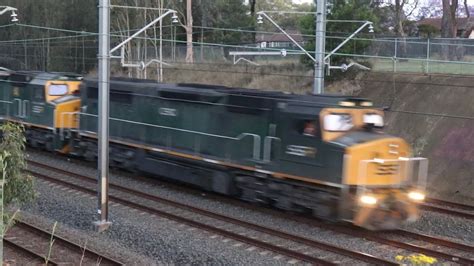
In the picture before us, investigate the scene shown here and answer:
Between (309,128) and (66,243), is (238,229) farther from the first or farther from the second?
(66,243)

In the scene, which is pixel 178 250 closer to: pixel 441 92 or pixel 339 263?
pixel 339 263

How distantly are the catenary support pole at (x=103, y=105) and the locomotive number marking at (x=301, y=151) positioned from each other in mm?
4010

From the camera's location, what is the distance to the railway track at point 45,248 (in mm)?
10461

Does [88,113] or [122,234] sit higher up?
[88,113]

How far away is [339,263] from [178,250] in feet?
9.90

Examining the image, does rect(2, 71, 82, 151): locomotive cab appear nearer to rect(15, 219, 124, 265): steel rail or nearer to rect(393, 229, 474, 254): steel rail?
rect(15, 219, 124, 265): steel rail

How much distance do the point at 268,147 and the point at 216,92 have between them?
2.56 metres

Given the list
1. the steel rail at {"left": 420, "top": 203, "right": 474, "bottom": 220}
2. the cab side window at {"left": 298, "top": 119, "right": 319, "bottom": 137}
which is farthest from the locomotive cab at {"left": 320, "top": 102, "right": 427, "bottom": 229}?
the steel rail at {"left": 420, "top": 203, "right": 474, "bottom": 220}

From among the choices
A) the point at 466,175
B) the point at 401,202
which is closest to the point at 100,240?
the point at 401,202

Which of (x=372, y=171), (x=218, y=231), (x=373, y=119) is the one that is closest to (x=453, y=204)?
(x=373, y=119)

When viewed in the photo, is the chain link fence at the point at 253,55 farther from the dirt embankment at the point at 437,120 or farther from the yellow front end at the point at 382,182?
the yellow front end at the point at 382,182

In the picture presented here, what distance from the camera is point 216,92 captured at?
15.3 meters

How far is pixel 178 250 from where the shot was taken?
1107 cm

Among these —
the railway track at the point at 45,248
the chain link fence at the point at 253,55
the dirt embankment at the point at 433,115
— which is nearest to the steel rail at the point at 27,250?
the railway track at the point at 45,248
